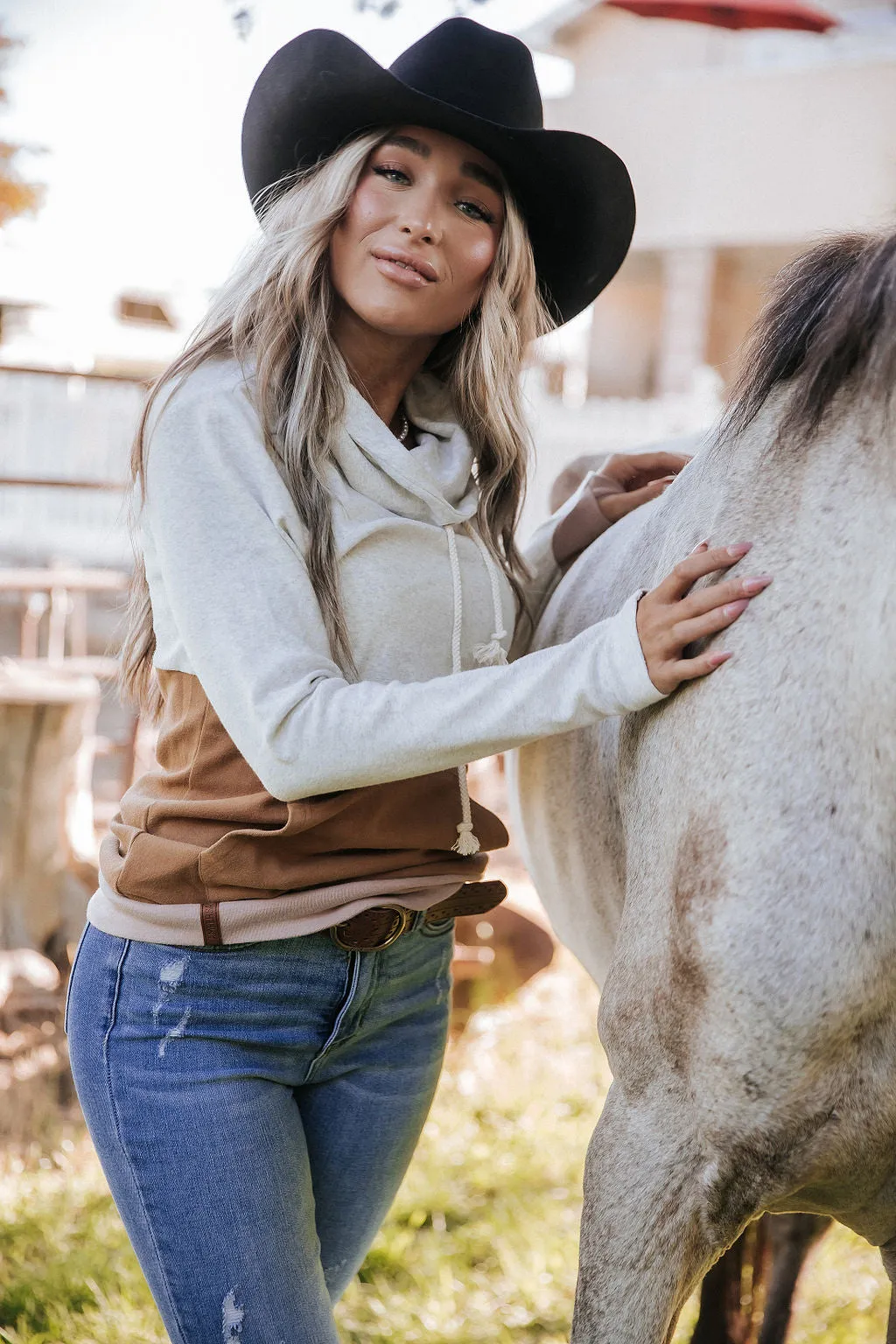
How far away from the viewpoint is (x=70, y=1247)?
8.94ft

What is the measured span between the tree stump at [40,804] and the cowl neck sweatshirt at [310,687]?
2119 millimetres

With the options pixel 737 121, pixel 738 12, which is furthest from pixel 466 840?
pixel 737 121

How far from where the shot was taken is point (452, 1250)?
2.82 metres

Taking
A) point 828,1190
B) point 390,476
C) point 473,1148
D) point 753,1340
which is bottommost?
point 473,1148

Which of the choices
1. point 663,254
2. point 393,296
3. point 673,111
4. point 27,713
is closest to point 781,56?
point 673,111

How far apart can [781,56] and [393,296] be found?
1194 centimetres

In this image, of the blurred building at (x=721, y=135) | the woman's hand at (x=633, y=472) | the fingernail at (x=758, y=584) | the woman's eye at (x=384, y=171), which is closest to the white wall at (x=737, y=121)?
the blurred building at (x=721, y=135)

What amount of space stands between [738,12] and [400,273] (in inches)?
313

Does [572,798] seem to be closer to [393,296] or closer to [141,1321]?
[393,296]

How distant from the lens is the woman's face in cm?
159

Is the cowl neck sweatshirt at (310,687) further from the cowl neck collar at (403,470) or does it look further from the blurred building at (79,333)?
the blurred building at (79,333)

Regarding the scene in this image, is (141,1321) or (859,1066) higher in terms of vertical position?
(859,1066)

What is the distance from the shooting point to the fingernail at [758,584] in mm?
1161

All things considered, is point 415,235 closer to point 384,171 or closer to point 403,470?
point 384,171
